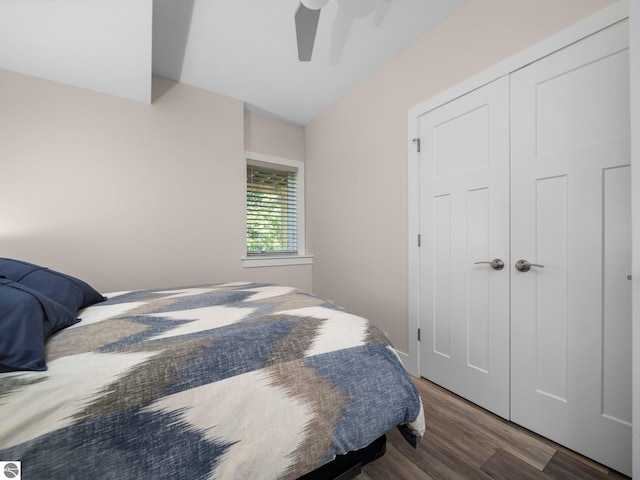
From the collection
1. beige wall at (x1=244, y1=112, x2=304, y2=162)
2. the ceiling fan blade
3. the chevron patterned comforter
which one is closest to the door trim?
the ceiling fan blade

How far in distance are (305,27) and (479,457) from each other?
2.36 meters

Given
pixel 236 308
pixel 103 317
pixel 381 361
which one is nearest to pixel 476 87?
pixel 381 361

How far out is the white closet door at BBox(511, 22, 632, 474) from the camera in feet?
4.03

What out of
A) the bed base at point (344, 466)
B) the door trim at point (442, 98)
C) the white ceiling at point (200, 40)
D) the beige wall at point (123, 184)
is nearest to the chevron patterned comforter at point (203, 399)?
the bed base at point (344, 466)

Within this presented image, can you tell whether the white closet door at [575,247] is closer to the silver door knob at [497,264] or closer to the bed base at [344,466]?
the silver door knob at [497,264]

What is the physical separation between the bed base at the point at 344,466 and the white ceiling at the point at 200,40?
238cm

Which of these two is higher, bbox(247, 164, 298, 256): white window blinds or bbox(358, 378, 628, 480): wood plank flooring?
bbox(247, 164, 298, 256): white window blinds

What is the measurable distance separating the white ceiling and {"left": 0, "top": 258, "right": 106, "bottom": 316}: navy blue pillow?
1.44 meters

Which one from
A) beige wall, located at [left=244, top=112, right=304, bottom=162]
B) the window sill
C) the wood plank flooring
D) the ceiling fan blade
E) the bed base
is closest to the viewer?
the bed base

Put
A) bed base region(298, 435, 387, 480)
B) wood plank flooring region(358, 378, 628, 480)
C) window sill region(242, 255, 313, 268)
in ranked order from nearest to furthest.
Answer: bed base region(298, 435, 387, 480) < wood plank flooring region(358, 378, 628, 480) < window sill region(242, 255, 313, 268)

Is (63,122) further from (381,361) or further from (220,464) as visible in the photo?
(381,361)

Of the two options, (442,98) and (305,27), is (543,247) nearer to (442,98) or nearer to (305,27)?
(442,98)

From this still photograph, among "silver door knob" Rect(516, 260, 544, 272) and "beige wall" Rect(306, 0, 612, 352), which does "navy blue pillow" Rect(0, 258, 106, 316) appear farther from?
"silver door knob" Rect(516, 260, 544, 272)

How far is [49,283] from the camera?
1304mm
